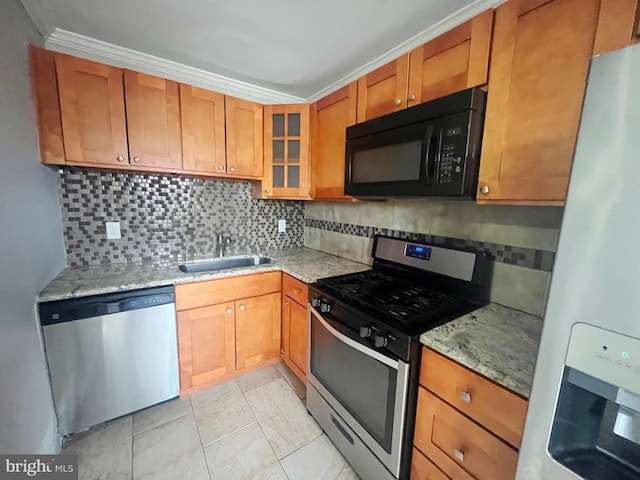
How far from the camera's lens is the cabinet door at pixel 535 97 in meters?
0.84

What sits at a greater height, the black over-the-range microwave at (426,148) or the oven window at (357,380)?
the black over-the-range microwave at (426,148)

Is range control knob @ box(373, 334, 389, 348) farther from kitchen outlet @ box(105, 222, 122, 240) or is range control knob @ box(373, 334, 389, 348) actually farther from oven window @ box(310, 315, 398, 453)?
kitchen outlet @ box(105, 222, 122, 240)

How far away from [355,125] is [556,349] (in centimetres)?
143

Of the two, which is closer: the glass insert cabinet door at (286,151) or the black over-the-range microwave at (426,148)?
the black over-the-range microwave at (426,148)

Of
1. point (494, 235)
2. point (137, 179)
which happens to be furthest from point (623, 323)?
point (137, 179)

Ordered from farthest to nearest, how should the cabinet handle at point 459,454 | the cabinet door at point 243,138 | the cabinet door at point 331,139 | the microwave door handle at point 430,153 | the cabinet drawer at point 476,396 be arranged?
the cabinet door at point 243,138 < the cabinet door at point 331,139 < the microwave door handle at point 430,153 < the cabinet handle at point 459,454 < the cabinet drawer at point 476,396

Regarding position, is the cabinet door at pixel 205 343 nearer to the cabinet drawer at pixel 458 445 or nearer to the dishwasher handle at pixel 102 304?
the dishwasher handle at pixel 102 304

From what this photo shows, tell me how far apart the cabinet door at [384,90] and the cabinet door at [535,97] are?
436 millimetres

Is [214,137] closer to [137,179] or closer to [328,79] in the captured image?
[137,179]

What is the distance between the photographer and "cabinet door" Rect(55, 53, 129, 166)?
1.49 metres

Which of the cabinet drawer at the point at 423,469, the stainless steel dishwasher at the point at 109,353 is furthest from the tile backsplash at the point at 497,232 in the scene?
the stainless steel dishwasher at the point at 109,353

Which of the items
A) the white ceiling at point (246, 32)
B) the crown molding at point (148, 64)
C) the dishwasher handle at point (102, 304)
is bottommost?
the dishwasher handle at point (102, 304)

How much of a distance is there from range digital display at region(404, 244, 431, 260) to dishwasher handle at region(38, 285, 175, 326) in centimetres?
154

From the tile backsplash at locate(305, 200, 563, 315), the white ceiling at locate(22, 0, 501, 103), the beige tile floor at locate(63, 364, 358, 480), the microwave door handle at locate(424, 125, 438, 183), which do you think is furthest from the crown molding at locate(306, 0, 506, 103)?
the beige tile floor at locate(63, 364, 358, 480)
